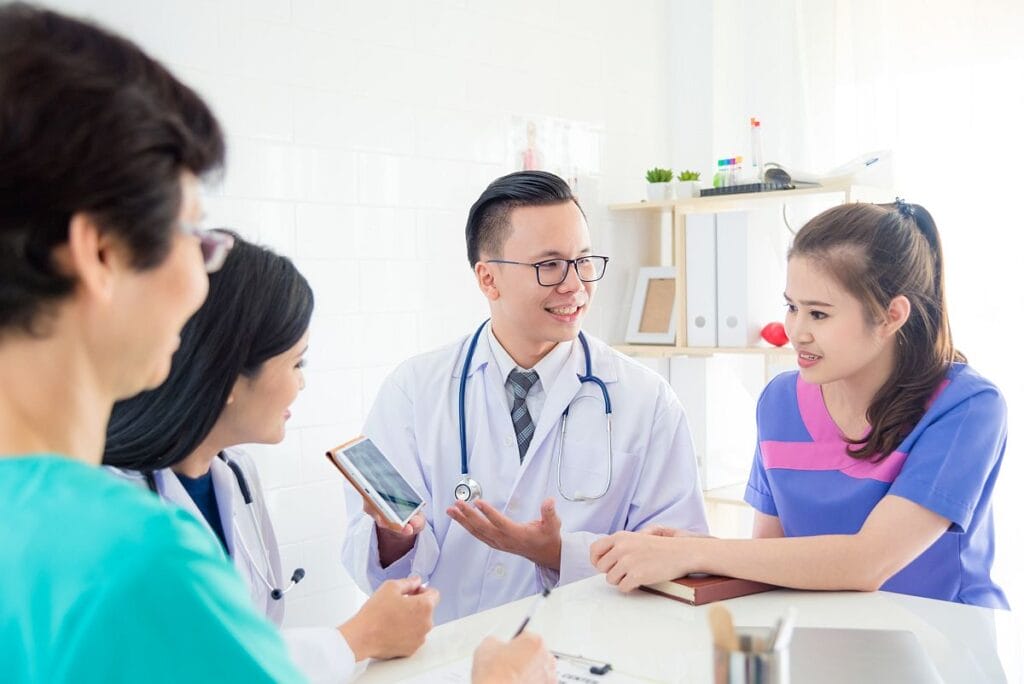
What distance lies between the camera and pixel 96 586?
1.95 ft

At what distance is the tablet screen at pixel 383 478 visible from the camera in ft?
5.05

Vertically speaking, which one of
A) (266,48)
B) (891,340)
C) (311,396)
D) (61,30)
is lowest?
(311,396)

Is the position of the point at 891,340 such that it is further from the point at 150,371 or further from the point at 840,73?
the point at 840,73

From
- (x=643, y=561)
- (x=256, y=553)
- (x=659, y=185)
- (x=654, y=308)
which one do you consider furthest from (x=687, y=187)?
(x=256, y=553)

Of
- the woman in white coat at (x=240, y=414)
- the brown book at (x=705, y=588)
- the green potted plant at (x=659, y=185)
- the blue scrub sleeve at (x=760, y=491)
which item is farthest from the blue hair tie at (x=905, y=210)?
the green potted plant at (x=659, y=185)

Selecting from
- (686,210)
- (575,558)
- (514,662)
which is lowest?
(575,558)

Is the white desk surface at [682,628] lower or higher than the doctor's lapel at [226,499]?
lower

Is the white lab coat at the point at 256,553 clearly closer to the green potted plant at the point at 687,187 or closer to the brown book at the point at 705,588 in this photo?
the brown book at the point at 705,588

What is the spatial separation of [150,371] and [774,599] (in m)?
1.13

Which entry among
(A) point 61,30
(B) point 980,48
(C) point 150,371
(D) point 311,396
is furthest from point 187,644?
(B) point 980,48

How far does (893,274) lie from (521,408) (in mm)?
821

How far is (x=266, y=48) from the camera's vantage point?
2.69m

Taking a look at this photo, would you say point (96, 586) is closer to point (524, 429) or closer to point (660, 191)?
point (524, 429)

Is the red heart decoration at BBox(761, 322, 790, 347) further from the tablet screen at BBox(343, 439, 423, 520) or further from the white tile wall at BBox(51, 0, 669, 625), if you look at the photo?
the tablet screen at BBox(343, 439, 423, 520)
